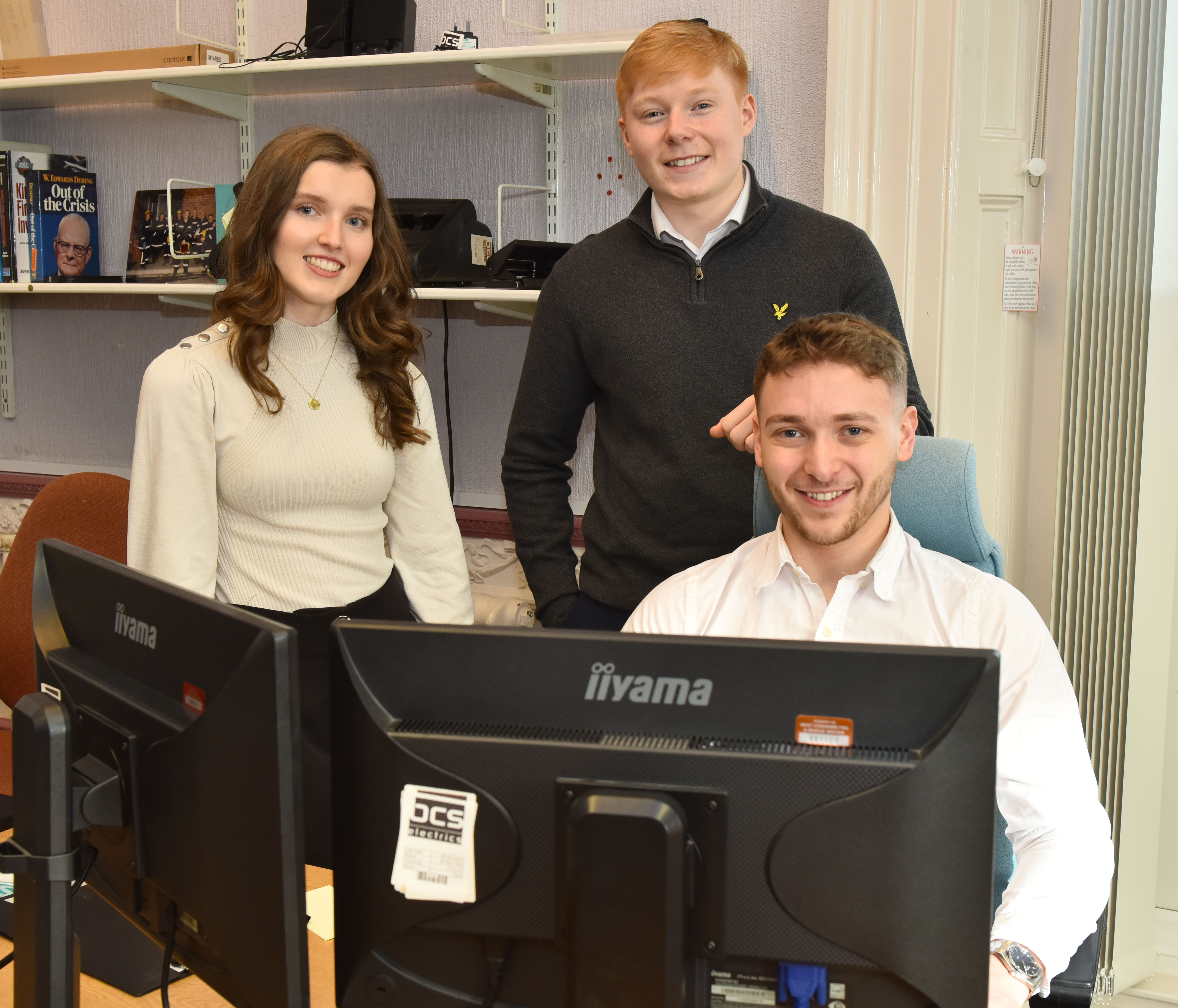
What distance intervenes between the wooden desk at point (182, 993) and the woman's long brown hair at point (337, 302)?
2.93 feet

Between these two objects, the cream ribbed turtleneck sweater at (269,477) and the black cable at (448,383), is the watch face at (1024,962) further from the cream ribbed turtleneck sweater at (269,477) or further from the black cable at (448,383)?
the black cable at (448,383)

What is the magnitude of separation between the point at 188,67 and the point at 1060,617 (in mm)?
2248

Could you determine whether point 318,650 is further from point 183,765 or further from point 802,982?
point 802,982

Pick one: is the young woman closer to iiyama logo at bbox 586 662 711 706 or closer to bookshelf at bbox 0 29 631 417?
bookshelf at bbox 0 29 631 417

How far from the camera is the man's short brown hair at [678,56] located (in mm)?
1737

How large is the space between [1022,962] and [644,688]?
54cm

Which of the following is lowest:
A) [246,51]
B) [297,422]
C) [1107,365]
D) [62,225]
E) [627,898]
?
[627,898]

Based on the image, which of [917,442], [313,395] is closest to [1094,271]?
[917,442]

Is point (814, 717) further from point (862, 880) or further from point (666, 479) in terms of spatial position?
point (666, 479)

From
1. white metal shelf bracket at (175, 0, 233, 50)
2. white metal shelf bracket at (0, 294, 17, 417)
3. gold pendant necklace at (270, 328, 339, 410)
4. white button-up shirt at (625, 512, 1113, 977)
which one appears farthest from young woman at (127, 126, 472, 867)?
white metal shelf bracket at (0, 294, 17, 417)

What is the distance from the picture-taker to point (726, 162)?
1778mm

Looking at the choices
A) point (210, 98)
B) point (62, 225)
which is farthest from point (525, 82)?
point (62, 225)

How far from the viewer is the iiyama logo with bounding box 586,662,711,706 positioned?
28.8 inches

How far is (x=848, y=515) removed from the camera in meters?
1.33
